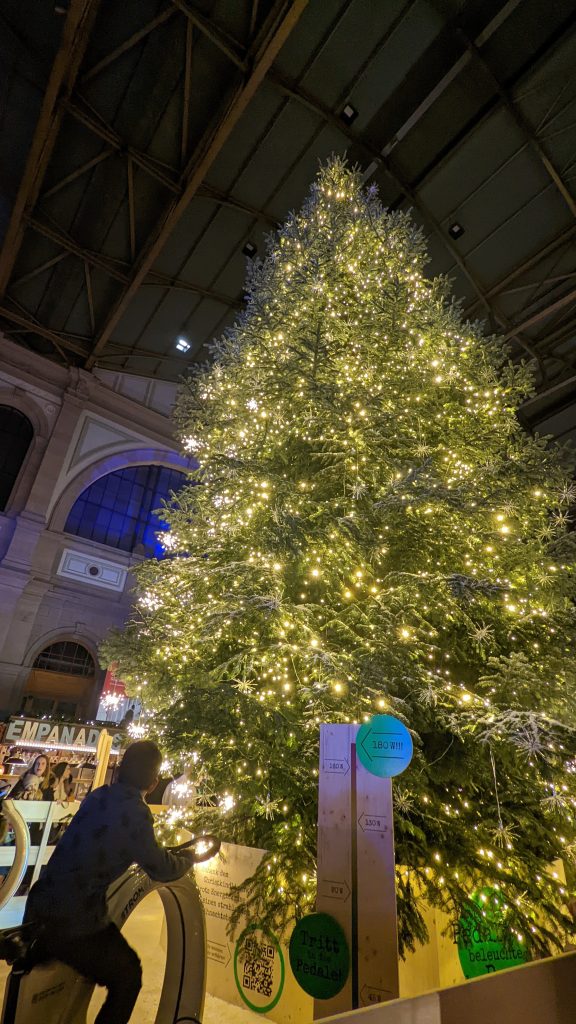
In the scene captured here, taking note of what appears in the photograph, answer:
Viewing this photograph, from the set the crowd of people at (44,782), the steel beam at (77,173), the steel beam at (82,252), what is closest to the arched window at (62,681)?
the crowd of people at (44,782)

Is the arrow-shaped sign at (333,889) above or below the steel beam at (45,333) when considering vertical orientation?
below

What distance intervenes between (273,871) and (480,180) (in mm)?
11174

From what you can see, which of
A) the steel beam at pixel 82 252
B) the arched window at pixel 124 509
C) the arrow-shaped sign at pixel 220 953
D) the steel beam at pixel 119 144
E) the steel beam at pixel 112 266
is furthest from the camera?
the arched window at pixel 124 509

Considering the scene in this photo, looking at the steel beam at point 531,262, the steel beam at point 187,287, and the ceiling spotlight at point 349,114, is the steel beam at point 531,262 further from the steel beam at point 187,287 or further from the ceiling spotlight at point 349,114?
the steel beam at point 187,287

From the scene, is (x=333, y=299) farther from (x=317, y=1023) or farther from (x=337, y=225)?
(x=317, y=1023)

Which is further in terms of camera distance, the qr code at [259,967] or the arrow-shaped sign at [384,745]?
the qr code at [259,967]

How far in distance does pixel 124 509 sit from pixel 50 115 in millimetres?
9018

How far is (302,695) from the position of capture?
10.4 feet

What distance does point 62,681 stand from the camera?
36.9 ft

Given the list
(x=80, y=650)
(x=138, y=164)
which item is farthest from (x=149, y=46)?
(x=80, y=650)

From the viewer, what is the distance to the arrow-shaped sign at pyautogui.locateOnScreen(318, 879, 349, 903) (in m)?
2.19

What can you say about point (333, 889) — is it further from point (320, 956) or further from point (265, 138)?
point (265, 138)

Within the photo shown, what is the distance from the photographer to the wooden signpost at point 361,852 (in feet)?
6.65

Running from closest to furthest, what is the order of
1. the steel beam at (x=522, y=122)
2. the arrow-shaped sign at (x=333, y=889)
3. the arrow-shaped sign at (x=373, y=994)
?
the arrow-shaped sign at (x=373, y=994) → the arrow-shaped sign at (x=333, y=889) → the steel beam at (x=522, y=122)
